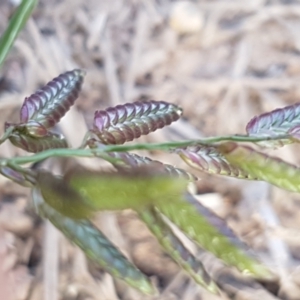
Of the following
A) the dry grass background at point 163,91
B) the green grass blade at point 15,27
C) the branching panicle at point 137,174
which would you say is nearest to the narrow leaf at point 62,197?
the branching panicle at point 137,174

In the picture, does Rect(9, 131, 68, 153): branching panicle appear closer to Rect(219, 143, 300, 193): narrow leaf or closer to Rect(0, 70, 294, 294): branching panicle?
Rect(0, 70, 294, 294): branching panicle

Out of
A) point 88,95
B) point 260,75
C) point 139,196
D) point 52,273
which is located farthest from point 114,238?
point 139,196

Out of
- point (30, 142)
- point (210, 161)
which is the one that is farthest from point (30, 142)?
point (210, 161)

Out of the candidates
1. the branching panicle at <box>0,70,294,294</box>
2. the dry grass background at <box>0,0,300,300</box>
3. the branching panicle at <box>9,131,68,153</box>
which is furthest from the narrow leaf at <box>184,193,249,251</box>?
the dry grass background at <box>0,0,300,300</box>

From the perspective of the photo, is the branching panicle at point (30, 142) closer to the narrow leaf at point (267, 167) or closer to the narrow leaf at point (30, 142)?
the narrow leaf at point (30, 142)

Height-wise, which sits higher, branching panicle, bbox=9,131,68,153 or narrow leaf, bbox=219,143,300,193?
branching panicle, bbox=9,131,68,153

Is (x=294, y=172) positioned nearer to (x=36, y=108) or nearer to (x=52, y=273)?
(x=36, y=108)
